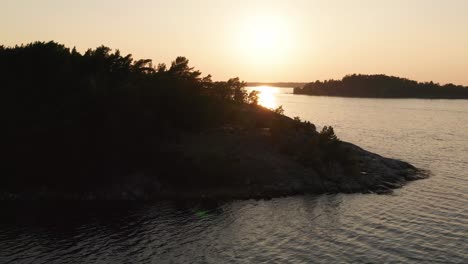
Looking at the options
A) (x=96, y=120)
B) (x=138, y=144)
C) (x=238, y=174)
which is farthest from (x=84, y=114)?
(x=238, y=174)

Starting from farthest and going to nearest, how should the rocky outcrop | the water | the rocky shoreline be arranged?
1. the rocky outcrop
2. the rocky shoreline
3. the water

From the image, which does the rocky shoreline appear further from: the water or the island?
the water

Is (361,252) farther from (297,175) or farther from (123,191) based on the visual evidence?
(123,191)

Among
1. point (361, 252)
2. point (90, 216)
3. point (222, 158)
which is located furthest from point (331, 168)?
point (90, 216)

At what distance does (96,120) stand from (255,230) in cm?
3280

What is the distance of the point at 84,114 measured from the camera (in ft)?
224

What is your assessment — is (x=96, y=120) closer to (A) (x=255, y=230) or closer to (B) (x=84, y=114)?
(B) (x=84, y=114)

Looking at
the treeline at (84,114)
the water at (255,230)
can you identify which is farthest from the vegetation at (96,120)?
the water at (255,230)

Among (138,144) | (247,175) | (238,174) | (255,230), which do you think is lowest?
(255,230)

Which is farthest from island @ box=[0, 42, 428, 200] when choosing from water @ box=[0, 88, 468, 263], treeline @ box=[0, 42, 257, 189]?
water @ box=[0, 88, 468, 263]

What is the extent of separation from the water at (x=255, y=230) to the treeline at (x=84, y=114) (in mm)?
8316

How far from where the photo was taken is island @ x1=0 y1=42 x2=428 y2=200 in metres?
64.2

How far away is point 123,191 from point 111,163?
5.56 meters

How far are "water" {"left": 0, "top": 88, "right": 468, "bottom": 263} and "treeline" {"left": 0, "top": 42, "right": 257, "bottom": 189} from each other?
27.3 feet
